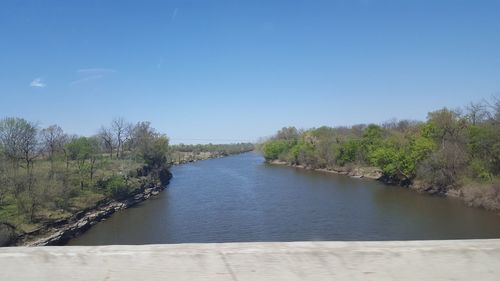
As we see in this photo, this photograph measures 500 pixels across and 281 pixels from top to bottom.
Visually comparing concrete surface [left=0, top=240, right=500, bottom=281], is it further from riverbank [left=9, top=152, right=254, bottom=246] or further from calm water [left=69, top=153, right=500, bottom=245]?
riverbank [left=9, top=152, right=254, bottom=246]

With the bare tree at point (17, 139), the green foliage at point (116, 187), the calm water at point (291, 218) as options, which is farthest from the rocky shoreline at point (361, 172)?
the bare tree at point (17, 139)

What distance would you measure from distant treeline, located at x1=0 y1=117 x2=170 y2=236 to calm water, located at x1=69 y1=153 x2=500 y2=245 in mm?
4064

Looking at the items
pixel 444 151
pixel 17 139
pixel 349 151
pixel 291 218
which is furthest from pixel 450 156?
pixel 17 139

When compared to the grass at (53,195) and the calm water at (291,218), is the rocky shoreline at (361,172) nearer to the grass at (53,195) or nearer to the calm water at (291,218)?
the calm water at (291,218)

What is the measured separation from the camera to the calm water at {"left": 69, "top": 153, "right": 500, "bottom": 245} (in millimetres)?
28547

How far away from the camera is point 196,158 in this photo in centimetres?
13375

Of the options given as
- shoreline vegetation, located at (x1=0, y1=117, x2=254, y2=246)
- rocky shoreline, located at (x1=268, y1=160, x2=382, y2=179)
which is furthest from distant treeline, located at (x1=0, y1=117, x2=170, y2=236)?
rocky shoreline, located at (x1=268, y1=160, x2=382, y2=179)

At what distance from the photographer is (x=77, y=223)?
34625 millimetres

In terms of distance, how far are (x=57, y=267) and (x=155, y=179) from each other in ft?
198

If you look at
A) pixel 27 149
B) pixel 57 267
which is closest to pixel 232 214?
pixel 27 149

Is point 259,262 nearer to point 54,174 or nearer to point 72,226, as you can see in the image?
point 72,226

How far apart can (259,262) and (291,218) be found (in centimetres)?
3137

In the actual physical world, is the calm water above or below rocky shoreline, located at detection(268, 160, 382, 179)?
below

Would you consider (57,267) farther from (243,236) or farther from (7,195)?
(7,195)
